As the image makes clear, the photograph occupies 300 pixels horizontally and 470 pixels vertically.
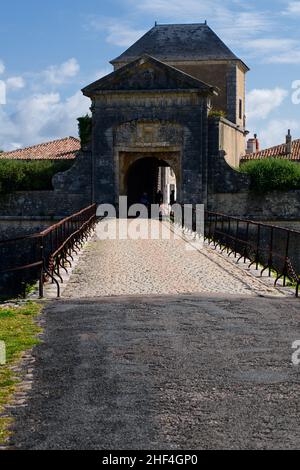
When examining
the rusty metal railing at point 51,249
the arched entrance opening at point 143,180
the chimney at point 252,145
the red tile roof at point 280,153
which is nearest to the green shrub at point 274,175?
the arched entrance opening at point 143,180

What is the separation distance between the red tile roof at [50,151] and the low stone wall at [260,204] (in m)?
11.2

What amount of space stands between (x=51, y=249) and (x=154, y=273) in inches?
76.3

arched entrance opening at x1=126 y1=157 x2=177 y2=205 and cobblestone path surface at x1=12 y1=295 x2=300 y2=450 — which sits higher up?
arched entrance opening at x1=126 y1=157 x2=177 y2=205

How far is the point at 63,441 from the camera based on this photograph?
5371 mm

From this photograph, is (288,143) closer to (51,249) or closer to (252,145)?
(252,145)

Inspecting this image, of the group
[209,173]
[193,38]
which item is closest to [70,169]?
[209,173]

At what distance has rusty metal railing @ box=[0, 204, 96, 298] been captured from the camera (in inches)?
477

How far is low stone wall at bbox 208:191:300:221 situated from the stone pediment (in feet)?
13.6

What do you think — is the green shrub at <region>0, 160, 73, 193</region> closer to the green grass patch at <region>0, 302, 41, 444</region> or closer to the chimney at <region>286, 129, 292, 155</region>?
the chimney at <region>286, 129, 292, 155</region>

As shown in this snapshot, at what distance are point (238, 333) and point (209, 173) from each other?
74.4ft

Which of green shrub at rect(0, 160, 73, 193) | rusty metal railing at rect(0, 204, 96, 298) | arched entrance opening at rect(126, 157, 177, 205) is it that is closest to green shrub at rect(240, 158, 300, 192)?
arched entrance opening at rect(126, 157, 177, 205)

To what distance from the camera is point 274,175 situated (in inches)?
1227

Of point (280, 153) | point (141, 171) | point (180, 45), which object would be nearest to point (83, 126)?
point (141, 171)

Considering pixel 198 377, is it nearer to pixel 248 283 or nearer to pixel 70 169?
pixel 248 283
